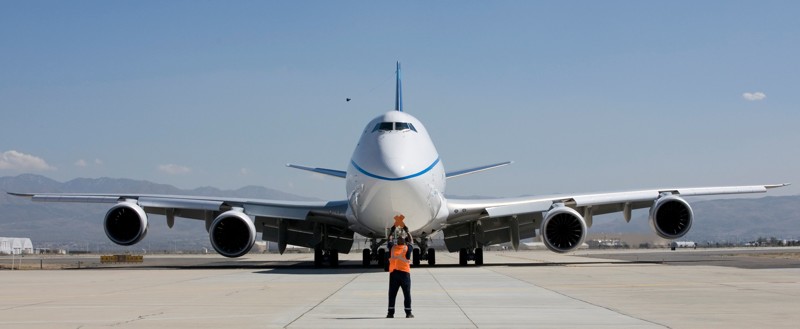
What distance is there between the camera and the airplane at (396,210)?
27578 millimetres

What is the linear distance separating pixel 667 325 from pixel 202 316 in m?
6.03

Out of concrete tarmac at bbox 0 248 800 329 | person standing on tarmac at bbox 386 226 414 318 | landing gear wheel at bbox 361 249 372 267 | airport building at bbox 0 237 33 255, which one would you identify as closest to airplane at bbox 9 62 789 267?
landing gear wheel at bbox 361 249 372 267

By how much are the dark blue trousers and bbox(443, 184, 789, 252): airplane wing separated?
1712 centimetres

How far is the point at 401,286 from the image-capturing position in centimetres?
1428

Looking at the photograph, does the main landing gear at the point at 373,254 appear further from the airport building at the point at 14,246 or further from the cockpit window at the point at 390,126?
the airport building at the point at 14,246

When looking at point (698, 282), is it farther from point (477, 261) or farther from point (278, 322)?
point (477, 261)

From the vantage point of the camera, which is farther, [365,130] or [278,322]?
[365,130]

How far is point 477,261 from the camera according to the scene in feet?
117

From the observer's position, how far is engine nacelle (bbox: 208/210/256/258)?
31.5 m

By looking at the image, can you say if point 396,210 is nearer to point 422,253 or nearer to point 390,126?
point 390,126

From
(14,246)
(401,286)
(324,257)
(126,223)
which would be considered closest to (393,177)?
(324,257)

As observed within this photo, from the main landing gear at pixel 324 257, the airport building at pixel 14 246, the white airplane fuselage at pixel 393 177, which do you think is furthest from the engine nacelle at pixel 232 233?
the airport building at pixel 14 246

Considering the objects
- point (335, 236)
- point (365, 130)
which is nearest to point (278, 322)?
point (365, 130)

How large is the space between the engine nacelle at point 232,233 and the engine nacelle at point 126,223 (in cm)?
230
